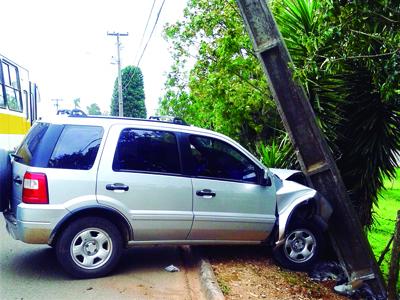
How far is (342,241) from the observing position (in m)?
5.89

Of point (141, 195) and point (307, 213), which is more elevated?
point (141, 195)

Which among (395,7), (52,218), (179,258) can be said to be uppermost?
(395,7)

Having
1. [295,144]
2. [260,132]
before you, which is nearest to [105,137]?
[295,144]

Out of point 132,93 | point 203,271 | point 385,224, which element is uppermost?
point 132,93

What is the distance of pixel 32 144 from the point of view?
17.8ft

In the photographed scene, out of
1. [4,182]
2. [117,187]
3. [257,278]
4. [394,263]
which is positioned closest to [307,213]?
[257,278]

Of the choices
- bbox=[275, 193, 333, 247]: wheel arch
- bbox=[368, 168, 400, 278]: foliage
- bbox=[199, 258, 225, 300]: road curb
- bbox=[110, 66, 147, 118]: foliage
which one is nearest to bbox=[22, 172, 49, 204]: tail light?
bbox=[199, 258, 225, 300]: road curb

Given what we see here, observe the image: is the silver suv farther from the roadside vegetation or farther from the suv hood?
the roadside vegetation

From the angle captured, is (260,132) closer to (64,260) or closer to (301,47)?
(301,47)

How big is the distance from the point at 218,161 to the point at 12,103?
24.6 ft

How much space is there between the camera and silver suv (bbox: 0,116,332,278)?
512cm

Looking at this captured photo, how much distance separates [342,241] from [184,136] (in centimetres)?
252

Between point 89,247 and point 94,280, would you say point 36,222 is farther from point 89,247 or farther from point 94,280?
point 94,280

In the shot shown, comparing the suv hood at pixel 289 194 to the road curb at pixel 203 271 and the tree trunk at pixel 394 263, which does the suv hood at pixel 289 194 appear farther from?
the tree trunk at pixel 394 263
